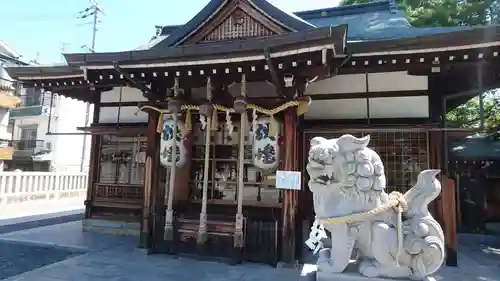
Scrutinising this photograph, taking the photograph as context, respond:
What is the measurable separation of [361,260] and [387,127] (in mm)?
3505

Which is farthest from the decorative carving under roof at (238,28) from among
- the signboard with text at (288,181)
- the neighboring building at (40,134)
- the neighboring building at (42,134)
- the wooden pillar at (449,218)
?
the neighboring building at (42,134)

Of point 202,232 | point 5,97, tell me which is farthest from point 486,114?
point 5,97

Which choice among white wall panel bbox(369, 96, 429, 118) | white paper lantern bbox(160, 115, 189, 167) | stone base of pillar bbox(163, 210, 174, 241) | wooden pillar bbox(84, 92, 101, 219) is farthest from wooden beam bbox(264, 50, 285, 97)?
wooden pillar bbox(84, 92, 101, 219)

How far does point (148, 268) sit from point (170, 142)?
89.4 inches

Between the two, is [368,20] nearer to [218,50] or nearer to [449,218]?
[218,50]

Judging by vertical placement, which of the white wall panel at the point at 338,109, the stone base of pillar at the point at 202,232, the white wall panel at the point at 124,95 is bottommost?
the stone base of pillar at the point at 202,232

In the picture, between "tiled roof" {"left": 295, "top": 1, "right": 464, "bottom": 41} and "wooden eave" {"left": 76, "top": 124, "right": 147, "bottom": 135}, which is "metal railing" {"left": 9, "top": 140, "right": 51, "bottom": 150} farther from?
"tiled roof" {"left": 295, "top": 1, "right": 464, "bottom": 41}

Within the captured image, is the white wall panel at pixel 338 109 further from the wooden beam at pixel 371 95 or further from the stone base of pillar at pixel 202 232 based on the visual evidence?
the stone base of pillar at pixel 202 232

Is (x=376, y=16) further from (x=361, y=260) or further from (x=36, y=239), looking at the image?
(x=36, y=239)

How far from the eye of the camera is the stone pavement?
4898 mm

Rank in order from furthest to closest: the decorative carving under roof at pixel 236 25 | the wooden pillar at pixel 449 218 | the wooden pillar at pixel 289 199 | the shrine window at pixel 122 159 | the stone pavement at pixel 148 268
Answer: the shrine window at pixel 122 159 < the decorative carving under roof at pixel 236 25 < the wooden pillar at pixel 449 218 < the wooden pillar at pixel 289 199 < the stone pavement at pixel 148 268

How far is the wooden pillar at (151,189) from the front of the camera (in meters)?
6.26

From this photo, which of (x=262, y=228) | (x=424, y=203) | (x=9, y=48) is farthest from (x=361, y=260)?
(x=9, y=48)

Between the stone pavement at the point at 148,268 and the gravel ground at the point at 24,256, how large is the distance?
0.20 metres
